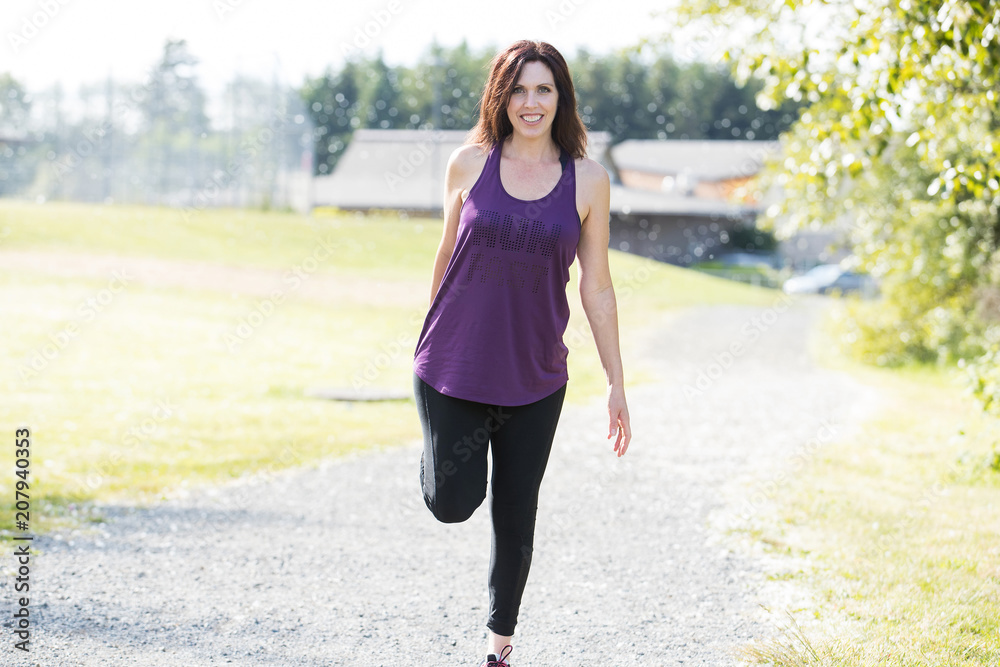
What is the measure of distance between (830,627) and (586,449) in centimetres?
402

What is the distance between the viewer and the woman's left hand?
3.06m

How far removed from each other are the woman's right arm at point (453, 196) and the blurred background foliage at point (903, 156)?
2442mm

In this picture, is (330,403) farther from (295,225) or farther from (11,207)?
(11,207)

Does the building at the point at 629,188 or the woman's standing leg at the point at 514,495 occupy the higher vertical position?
the woman's standing leg at the point at 514,495

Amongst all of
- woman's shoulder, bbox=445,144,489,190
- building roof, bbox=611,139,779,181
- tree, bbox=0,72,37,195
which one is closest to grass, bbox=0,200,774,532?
tree, bbox=0,72,37,195

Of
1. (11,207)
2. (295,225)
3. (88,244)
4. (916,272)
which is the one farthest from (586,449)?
(11,207)

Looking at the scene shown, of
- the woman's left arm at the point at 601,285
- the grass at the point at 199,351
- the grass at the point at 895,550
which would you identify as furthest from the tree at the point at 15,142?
the woman's left arm at the point at 601,285

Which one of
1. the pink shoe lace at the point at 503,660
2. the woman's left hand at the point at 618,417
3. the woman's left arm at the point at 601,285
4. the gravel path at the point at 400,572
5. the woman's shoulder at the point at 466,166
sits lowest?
the gravel path at the point at 400,572

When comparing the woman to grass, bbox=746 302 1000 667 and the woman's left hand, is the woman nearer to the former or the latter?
the woman's left hand

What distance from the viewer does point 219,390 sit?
1071 cm

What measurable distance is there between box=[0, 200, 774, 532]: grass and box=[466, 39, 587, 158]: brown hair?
11.7ft

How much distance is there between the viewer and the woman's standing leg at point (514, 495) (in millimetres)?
2918

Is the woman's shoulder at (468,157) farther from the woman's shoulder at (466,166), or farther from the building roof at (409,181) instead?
the building roof at (409,181)

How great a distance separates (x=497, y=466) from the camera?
2990mm
